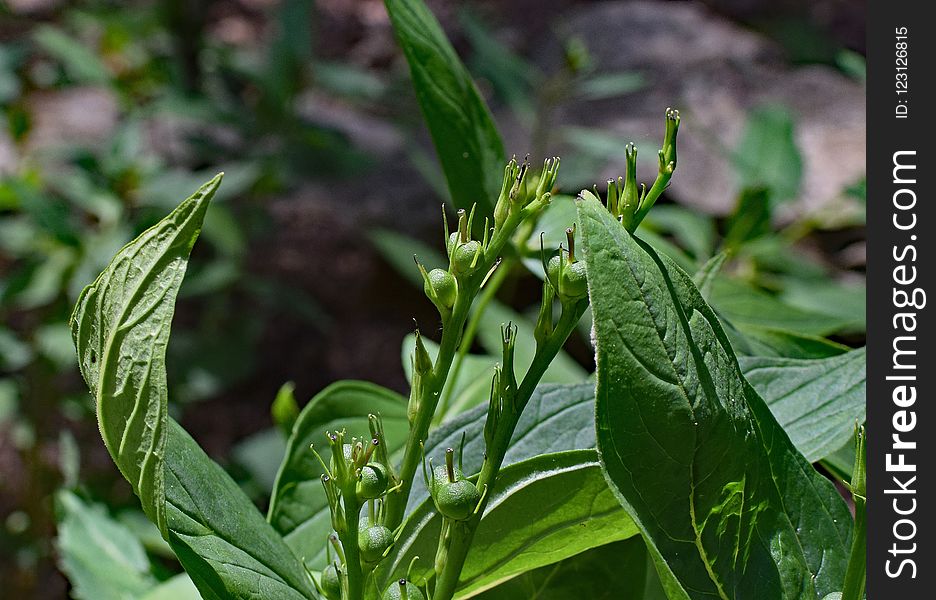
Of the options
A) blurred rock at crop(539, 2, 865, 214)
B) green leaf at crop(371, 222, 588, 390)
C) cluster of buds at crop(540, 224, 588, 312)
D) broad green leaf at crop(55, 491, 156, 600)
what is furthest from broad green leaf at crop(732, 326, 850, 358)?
blurred rock at crop(539, 2, 865, 214)

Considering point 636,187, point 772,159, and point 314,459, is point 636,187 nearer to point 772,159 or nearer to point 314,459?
point 314,459

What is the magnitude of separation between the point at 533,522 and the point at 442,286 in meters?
0.11

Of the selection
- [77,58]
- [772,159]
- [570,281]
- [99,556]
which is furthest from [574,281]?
[77,58]

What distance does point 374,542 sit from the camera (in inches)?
12.9

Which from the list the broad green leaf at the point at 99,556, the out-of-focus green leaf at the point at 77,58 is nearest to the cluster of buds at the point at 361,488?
the broad green leaf at the point at 99,556

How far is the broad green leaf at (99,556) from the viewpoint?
2.06ft

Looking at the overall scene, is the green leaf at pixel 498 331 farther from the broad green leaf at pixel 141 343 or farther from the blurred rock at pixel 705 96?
the blurred rock at pixel 705 96

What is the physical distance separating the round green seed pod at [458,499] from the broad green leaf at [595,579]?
0.13 meters

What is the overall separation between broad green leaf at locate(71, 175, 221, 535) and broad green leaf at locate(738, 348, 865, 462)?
0.25 meters

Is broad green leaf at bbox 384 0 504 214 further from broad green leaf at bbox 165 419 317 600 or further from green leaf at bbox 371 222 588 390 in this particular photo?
broad green leaf at bbox 165 419 317 600

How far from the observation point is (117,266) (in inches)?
13.3

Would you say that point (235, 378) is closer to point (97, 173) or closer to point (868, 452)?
point (97, 173)

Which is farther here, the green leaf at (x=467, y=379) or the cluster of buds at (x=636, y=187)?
the green leaf at (x=467, y=379)

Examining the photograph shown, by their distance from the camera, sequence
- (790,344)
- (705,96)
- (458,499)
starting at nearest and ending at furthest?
1. (458,499)
2. (790,344)
3. (705,96)
